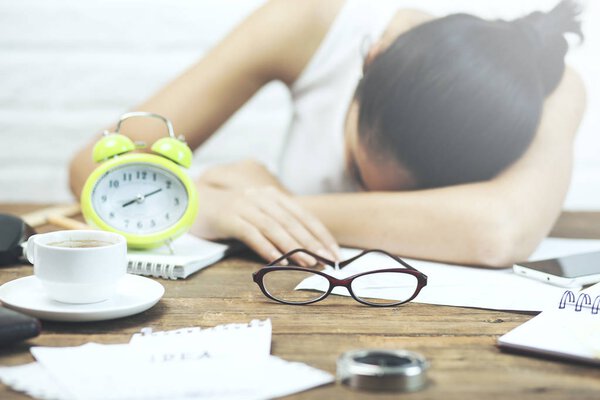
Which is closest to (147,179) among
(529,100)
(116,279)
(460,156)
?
(116,279)

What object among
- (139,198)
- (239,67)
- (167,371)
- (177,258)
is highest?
(239,67)

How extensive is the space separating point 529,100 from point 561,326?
903 millimetres

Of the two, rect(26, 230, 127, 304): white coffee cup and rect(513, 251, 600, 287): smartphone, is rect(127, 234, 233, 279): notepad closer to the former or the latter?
rect(26, 230, 127, 304): white coffee cup

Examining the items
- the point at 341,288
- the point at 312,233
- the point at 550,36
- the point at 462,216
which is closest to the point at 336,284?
the point at 341,288

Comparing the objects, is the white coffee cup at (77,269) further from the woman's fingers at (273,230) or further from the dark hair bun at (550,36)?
the dark hair bun at (550,36)

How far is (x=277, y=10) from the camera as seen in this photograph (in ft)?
6.47

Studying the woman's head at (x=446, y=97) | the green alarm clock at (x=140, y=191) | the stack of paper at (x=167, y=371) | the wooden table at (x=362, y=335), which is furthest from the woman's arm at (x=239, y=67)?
the stack of paper at (x=167, y=371)

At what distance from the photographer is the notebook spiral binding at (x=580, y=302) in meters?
1.13

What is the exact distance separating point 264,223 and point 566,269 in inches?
20.7

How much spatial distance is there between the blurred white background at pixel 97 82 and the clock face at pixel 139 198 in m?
0.90

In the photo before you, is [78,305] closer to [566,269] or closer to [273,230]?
[273,230]

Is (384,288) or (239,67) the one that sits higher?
(239,67)

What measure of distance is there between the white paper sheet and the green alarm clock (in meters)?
0.31

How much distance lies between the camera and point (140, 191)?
5.05 feet
